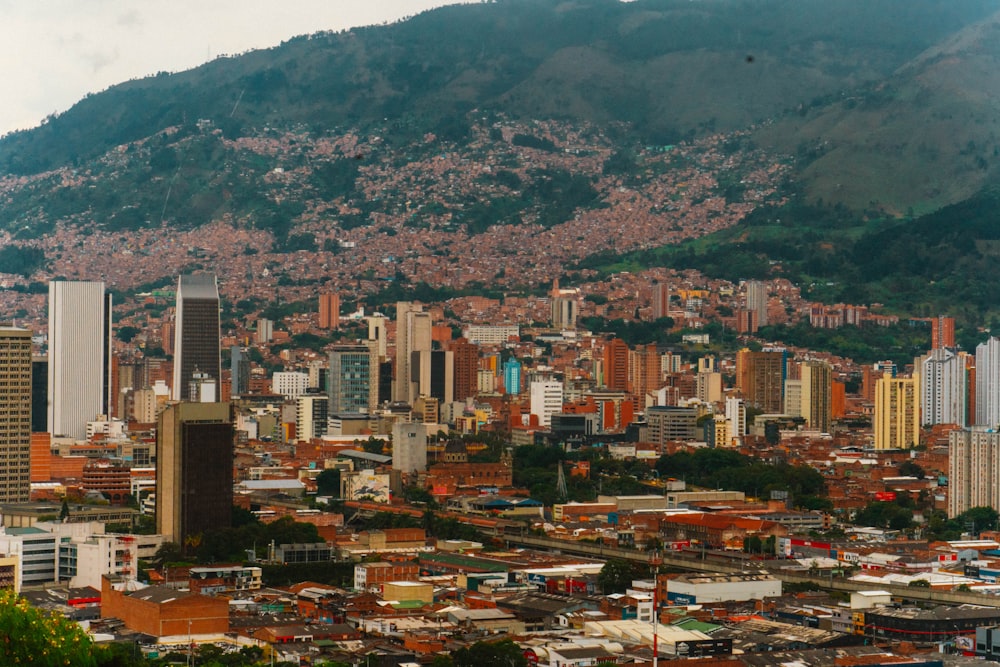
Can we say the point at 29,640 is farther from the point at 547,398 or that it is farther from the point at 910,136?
the point at 910,136

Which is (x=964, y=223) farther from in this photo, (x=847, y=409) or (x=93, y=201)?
(x=93, y=201)

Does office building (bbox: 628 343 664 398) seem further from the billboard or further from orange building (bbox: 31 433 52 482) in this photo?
orange building (bbox: 31 433 52 482)

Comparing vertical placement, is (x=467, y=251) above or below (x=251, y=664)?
above

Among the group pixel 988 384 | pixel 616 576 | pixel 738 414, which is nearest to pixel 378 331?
pixel 738 414

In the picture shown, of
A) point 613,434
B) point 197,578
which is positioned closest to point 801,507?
point 613,434

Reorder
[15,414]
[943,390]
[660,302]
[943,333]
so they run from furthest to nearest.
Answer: [660,302] → [943,333] → [943,390] → [15,414]

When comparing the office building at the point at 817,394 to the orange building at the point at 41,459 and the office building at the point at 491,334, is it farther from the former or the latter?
the orange building at the point at 41,459

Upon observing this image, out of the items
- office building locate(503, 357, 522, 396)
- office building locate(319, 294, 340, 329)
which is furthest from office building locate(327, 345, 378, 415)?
office building locate(319, 294, 340, 329)
